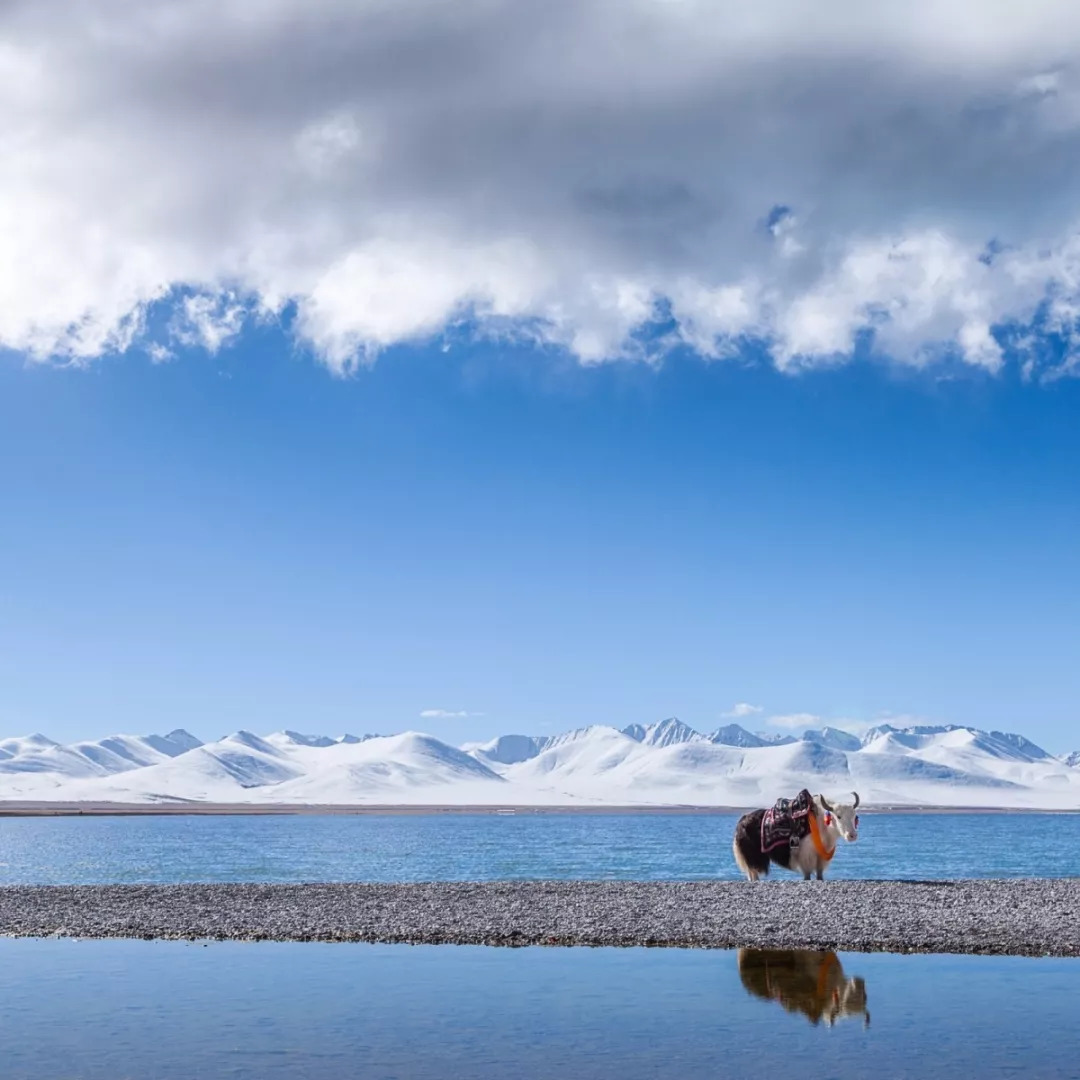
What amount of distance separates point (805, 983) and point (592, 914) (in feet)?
20.9

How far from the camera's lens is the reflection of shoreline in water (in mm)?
12438

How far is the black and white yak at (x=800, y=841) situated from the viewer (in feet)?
92.9

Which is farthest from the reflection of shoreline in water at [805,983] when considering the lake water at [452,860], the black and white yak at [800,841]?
the lake water at [452,860]

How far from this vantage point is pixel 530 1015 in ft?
40.5

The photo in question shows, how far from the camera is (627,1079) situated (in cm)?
996

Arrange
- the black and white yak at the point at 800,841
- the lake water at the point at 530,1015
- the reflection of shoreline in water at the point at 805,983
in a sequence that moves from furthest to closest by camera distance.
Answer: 1. the black and white yak at the point at 800,841
2. the reflection of shoreline in water at the point at 805,983
3. the lake water at the point at 530,1015

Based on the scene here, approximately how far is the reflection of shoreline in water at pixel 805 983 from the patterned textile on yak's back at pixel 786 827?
1271 cm

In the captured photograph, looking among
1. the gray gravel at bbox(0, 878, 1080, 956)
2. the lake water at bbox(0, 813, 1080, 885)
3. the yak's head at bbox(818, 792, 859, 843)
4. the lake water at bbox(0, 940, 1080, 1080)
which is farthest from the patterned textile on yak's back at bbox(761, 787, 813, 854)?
the lake water at bbox(0, 940, 1080, 1080)

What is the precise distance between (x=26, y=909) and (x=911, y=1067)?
648 inches

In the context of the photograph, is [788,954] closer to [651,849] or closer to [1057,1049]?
[1057,1049]

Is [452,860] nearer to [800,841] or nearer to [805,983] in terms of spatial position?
[800,841]

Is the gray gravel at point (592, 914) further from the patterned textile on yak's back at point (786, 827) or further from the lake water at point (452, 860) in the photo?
the lake water at point (452, 860)

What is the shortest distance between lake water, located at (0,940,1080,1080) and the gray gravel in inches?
42.0

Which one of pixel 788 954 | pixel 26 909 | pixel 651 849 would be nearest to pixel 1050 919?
pixel 788 954
